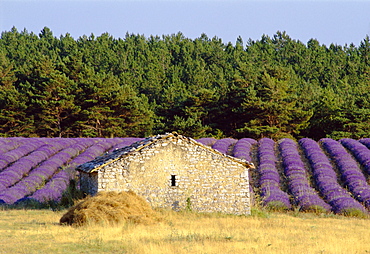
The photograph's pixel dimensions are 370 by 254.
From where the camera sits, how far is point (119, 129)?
207ft

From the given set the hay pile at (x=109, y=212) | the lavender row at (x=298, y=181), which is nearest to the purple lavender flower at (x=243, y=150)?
the lavender row at (x=298, y=181)

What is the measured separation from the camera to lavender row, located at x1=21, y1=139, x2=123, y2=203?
28266 mm

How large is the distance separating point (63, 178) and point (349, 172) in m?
18.8

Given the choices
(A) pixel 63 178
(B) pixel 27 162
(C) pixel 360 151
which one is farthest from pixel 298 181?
(B) pixel 27 162

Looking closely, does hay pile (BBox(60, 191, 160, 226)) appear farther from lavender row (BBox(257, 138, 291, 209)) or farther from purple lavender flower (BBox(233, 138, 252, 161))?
purple lavender flower (BBox(233, 138, 252, 161))

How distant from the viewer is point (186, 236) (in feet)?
54.9

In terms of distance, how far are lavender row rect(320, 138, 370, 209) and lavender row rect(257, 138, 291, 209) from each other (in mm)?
4289

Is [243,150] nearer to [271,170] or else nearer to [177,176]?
[271,170]

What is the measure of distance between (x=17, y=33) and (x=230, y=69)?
53167mm

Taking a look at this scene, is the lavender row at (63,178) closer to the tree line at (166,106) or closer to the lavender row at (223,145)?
the lavender row at (223,145)

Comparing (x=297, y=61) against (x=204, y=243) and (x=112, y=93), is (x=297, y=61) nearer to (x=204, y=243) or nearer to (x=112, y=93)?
(x=112, y=93)

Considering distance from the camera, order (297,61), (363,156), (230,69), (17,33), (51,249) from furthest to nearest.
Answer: (17,33), (297,61), (230,69), (363,156), (51,249)

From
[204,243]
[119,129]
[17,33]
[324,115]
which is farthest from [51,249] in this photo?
[17,33]

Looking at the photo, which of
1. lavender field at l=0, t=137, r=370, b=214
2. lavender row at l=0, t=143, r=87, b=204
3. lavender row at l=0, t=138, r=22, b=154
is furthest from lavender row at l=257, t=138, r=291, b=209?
lavender row at l=0, t=138, r=22, b=154
